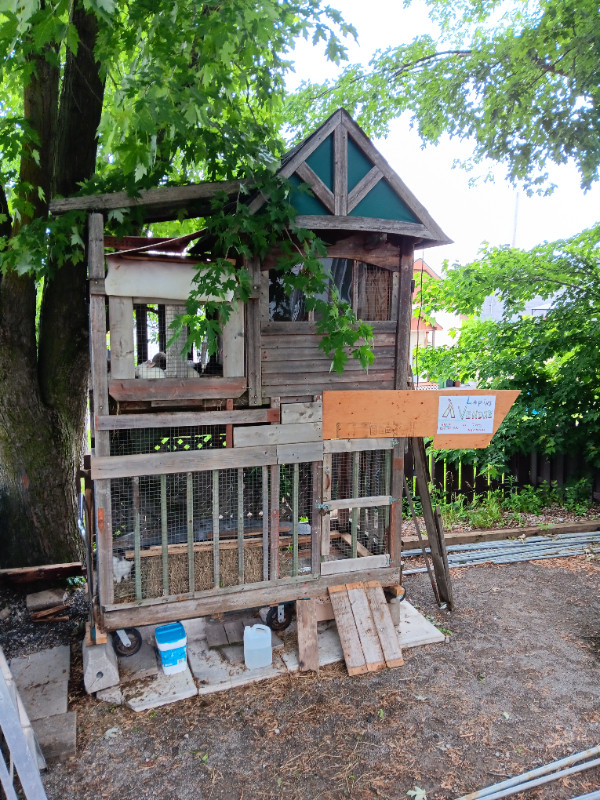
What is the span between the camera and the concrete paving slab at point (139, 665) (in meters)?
4.68

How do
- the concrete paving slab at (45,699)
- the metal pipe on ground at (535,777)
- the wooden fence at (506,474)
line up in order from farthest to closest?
1. the wooden fence at (506,474)
2. the concrete paving slab at (45,699)
3. the metal pipe on ground at (535,777)

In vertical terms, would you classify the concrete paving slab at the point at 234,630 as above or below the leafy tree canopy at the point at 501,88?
below

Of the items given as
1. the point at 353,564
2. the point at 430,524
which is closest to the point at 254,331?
the point at 353,564

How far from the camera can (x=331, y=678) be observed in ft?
15.8

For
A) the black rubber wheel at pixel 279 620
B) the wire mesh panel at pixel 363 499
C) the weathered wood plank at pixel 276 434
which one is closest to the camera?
the weathered wood plank at pixel 276 434

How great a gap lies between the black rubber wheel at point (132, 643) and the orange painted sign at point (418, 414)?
2.59 metres

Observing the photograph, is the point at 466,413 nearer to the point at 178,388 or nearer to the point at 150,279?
the point at 178,388

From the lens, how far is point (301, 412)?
493 centimetres

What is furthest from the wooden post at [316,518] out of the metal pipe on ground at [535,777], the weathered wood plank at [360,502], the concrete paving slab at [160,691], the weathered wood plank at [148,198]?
the weathered wood plank at [148,198]

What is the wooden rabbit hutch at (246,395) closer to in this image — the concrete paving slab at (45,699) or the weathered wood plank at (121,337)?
the weathered wood plank at (121,337)

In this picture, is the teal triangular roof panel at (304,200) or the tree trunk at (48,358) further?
the tree trunk at (48,358)

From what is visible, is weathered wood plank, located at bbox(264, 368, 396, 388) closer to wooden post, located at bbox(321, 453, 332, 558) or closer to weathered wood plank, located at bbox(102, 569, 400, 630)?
wooden post, located at bbox(321, 453, 332, 558)

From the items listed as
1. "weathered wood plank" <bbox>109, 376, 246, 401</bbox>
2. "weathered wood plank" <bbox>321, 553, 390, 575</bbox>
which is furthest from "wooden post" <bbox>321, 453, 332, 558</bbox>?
"weathered wood plank" <bbox>109, 376, 246, 401</bbox>

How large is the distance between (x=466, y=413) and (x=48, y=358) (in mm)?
4675
